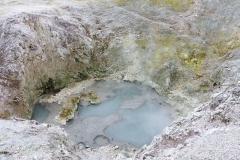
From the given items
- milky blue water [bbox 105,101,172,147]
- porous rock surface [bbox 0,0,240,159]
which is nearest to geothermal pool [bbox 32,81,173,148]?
milky blue water [bbox 105,101,172,147]

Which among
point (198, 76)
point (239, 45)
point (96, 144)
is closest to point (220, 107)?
point (96, 144)

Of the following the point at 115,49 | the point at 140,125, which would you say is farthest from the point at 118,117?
the point at 115,49

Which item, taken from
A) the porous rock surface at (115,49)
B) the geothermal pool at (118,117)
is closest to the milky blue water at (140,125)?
the geothermal pool at (118,117)

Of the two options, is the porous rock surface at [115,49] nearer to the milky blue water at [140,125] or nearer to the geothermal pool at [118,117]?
the geothermal pool at [118,117]

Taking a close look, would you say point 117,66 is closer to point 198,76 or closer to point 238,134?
point 198,76

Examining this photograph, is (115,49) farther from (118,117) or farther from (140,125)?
(140,125)
